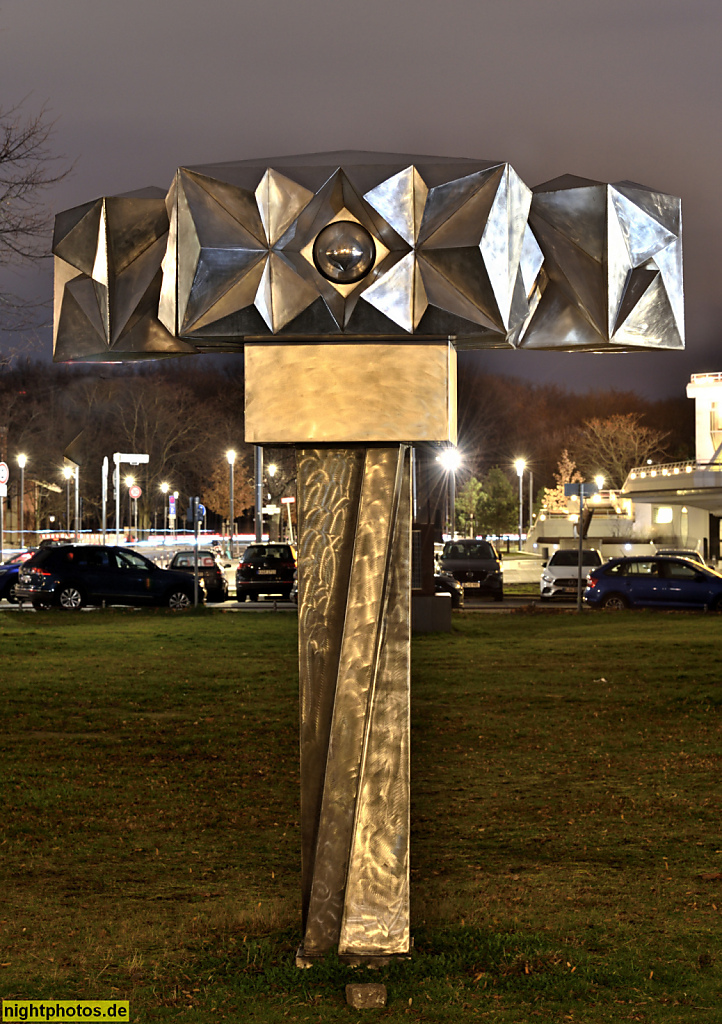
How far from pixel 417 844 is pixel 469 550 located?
27.2m

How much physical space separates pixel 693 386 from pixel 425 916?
95.6m

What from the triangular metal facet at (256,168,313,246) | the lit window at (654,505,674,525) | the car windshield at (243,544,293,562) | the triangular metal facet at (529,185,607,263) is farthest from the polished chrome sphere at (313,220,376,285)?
the lit window at (654,505,674,525)

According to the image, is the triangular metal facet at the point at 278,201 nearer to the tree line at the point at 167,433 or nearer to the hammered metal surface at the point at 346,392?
the hammered metal surface at the point at 346,392

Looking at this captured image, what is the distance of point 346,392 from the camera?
4148 mm

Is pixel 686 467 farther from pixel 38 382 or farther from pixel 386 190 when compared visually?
pixel 386 190

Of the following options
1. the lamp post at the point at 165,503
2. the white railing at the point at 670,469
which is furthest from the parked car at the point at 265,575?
the lamp post at the point at 165,503

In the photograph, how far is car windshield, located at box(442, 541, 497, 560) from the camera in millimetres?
33719

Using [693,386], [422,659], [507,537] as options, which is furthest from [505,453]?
[422,659]

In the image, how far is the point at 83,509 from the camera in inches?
3455

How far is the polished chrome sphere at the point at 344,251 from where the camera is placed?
154 inches

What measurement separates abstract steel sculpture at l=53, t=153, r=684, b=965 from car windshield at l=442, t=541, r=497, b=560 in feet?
96.3

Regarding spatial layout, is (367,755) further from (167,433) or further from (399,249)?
(167,433)

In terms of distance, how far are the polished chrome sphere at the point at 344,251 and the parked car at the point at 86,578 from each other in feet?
80.3

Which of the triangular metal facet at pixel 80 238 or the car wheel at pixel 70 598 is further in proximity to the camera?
the car wheel at pixel 70 598
